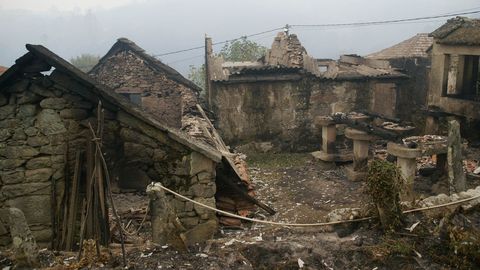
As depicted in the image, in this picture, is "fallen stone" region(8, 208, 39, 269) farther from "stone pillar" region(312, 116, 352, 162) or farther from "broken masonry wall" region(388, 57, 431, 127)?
"broken masonry wall" region(388, 57, 431, 127)

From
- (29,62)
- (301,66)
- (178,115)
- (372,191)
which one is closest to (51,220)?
(29,62)

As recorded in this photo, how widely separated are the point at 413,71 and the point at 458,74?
9295 millimetres

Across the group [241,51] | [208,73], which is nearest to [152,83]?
[208,73]

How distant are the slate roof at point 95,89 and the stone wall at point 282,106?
9869 millimetres

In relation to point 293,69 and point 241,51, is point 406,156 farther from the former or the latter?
point 241,51

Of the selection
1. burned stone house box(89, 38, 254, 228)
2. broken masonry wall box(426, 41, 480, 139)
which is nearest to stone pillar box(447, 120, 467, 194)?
broken masonry wall box(426, 41, 480, 139)

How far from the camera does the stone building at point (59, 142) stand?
6.86m

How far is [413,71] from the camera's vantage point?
2414cm

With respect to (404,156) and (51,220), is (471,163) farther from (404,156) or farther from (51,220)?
(51,220)

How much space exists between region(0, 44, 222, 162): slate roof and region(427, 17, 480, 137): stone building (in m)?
10.3

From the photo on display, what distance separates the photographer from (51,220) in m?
7.00

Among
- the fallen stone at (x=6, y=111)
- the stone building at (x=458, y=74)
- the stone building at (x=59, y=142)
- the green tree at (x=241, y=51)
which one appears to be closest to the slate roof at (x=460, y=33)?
the stone building at (x=458, y=74)

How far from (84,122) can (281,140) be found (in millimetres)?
11471

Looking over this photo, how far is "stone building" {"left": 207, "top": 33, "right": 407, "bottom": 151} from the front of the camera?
666 inches
